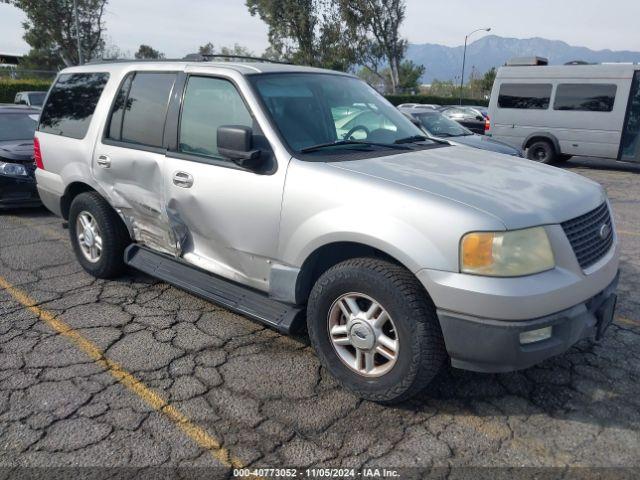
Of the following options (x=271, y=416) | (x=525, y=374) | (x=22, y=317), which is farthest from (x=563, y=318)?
(x=22, y=317)

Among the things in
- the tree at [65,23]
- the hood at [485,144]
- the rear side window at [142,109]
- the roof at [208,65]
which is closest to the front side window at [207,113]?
the roof at [208,65]

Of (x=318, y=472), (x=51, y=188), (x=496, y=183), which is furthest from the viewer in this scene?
(x=51, y=188)

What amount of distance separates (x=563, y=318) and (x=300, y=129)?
1.88 m

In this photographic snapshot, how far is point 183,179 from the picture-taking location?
3.72 metres

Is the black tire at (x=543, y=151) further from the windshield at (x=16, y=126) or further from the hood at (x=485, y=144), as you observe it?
the windshield at (x=16, y=126)

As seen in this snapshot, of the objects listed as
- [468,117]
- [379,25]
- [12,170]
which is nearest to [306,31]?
[379,25]

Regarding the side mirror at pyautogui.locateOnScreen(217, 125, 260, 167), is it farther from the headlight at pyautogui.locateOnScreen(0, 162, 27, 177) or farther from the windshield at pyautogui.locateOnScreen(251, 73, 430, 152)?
the headlight at pyautogui.locateOnScreen(0, 162, 27, 177)

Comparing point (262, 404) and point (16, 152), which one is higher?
point (16, 152)

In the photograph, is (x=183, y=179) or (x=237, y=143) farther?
(x=183, y=179)

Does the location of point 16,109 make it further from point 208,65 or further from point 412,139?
point 412,139

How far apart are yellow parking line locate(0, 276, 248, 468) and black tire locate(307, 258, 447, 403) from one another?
2.67 feet

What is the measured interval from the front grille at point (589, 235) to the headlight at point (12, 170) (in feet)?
22.5

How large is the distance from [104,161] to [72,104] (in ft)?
2.93

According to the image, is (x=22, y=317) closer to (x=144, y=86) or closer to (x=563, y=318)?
(x=144, y=86)
